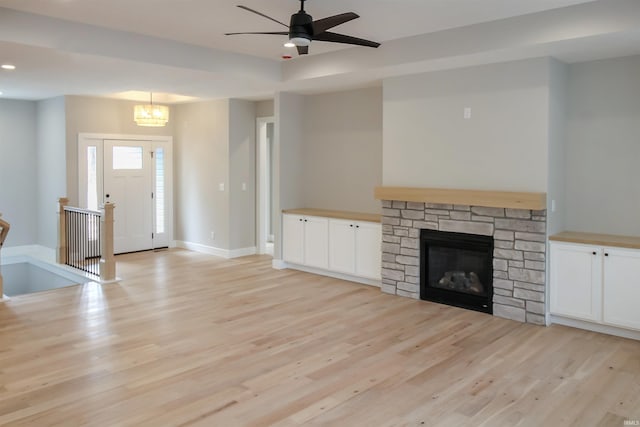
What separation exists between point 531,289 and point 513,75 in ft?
6.99

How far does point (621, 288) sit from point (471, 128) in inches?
82.7

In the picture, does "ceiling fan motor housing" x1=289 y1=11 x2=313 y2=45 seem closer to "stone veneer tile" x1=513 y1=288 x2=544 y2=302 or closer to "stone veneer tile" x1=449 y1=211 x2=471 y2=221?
"stone veneer tile" x1=449 y1=211 x2=471 y2=221

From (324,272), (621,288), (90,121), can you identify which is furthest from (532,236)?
(90,121)

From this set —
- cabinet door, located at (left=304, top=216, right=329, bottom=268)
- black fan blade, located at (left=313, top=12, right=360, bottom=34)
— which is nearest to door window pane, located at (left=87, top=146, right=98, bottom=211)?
cabinet door, located at (left=304, top=216, right=329, bottom=268)

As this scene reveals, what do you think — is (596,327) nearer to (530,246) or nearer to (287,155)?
(530,246)

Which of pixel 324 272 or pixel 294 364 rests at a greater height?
pixel 324 272

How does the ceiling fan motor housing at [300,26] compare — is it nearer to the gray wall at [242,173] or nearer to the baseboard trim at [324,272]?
the baseboard trim at [324,272]

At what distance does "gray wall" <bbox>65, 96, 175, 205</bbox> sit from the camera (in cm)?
807

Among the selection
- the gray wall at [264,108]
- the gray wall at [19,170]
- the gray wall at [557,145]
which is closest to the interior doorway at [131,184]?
the gray wall at [19,170]

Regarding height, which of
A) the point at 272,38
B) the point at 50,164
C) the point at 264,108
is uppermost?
the point at 272,38

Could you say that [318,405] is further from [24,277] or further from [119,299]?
[24,277]

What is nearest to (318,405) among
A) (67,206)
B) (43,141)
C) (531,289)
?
(531,289)

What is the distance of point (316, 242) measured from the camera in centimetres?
714

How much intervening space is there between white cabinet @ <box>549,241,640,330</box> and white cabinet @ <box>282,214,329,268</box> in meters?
3.00
